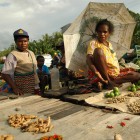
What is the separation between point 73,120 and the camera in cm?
285

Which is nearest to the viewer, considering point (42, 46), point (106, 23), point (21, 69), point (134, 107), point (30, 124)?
point (30, 124)

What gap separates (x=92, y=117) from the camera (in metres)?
2.93

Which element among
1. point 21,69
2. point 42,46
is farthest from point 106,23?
point 42,46

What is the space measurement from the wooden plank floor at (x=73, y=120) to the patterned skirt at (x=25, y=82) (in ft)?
2.35

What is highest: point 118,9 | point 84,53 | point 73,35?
point 118,9

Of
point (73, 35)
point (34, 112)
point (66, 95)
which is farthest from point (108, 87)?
point (34, 112)

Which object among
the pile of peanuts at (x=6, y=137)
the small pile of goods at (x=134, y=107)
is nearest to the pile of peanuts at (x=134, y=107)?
the small pile of goods at (x=134, y=107)

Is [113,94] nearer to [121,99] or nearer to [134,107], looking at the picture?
[121,99]

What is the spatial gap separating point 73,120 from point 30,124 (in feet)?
1.74

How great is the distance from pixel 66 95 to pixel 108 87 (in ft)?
2.60

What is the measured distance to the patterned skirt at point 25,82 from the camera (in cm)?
457

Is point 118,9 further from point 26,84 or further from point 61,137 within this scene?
point 61,137

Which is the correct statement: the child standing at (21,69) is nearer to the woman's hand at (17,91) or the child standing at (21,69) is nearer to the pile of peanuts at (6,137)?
the woman's hand at (17,91)

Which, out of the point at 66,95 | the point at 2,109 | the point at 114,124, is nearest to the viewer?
the point at 114,124
